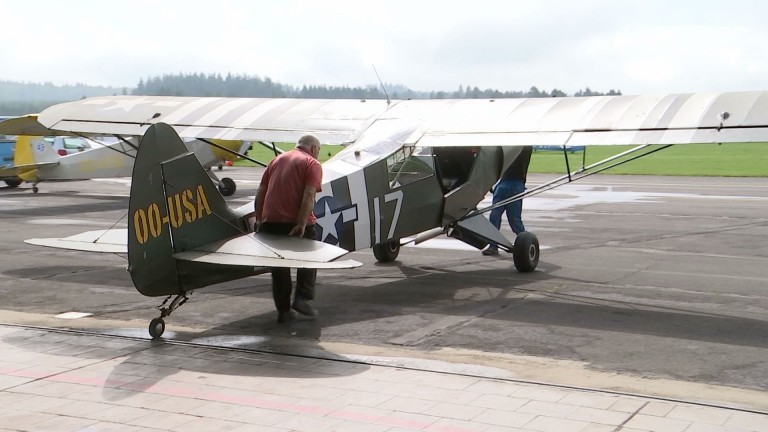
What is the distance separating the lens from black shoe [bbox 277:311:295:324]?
30.3ft

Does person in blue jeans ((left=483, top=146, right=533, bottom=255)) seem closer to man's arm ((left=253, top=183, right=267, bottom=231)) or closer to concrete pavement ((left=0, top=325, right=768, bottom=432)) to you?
man's arm ((left=253, top=183, right=267, bottom=231))

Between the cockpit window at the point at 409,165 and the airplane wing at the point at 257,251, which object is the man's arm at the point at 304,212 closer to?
the airplane wing at the point at 257,251

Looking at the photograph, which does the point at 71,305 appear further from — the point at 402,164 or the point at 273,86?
the point at 273,86

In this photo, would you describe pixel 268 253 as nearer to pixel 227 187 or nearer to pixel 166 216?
pixel 166 216

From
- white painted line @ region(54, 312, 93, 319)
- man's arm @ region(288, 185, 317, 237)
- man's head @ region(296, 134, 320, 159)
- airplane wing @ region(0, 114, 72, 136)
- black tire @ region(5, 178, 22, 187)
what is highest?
airplane wing @ region(0, 114, 72, 136)

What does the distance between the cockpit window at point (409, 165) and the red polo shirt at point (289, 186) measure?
2.31 meters

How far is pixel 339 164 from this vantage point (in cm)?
1042

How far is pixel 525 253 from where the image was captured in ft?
41.2

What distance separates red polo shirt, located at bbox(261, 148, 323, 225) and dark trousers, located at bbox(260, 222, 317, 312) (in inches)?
3.1

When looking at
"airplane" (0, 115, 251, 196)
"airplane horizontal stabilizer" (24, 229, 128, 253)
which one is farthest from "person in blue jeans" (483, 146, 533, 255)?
"airplane" (0, 115, 251, 196)

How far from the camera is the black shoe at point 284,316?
9.24m

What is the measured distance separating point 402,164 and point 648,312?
11.2ft

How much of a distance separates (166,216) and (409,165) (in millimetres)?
4085

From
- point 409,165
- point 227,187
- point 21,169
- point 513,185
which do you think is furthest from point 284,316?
point 21,169
